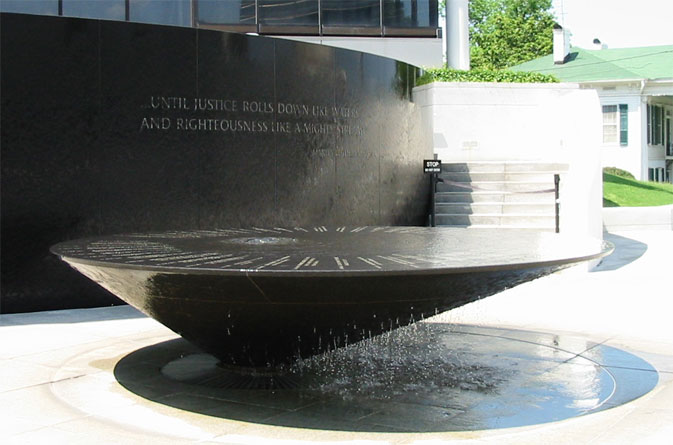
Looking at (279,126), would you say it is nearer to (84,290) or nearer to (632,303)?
(84,290)

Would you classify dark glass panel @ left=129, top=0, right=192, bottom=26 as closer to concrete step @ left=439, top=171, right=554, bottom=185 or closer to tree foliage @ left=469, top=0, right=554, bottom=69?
concrete step @ left=439, top=171, right=554, bottom=185

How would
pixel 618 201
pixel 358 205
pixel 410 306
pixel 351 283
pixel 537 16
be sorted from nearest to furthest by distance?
pixel 351 283 → pixel 410 306 → pixel 358 205 → pixel 618 201 → pixel 537 16

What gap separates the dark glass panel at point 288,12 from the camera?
20.4m

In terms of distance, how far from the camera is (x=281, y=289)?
5.09 meters

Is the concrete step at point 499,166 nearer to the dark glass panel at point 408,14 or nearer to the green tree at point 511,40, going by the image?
the dark glass panel at point 408,14

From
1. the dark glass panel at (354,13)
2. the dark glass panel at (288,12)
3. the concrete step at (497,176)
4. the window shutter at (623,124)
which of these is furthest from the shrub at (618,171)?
the concrete step at (497,176)

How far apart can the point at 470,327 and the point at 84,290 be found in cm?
463

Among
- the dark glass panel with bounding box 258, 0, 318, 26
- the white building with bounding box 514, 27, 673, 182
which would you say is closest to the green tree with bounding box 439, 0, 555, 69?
the white building with bounding box 514, 27, 673, 182

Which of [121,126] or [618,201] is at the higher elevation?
[121,126]

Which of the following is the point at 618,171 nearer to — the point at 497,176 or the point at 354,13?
the point at 354,13

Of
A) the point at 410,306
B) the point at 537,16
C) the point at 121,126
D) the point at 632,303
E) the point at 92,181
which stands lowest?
the point at 632,303

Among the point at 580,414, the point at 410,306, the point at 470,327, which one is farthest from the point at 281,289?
the point at 470,327

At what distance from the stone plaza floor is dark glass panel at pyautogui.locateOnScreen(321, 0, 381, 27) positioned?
13140 millimetres

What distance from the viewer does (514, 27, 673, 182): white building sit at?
124 feet
